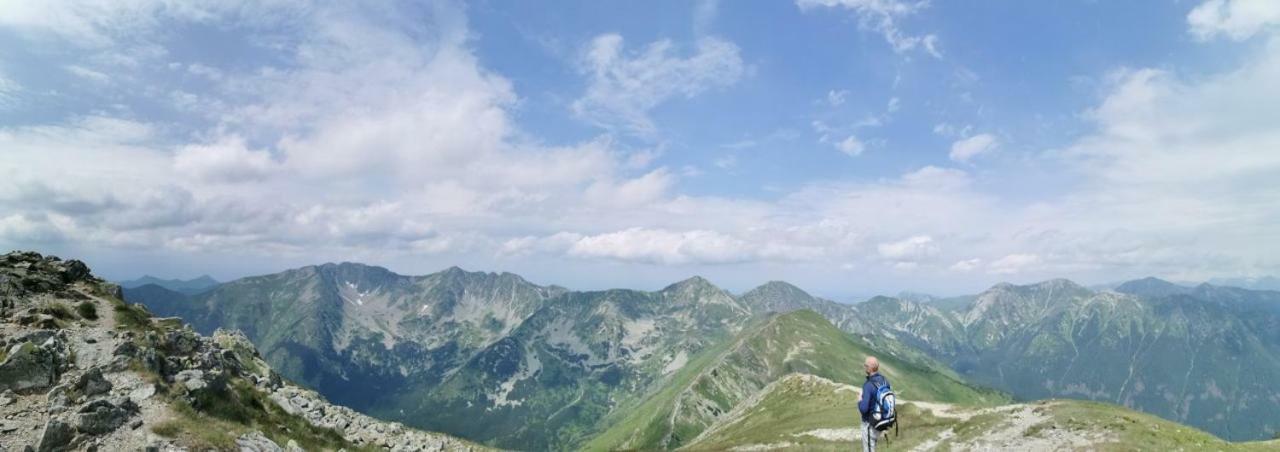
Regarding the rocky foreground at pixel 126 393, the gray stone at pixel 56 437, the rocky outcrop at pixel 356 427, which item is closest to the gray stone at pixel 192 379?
the rocky foreground at pixel 126 393

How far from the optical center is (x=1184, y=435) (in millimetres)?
44594

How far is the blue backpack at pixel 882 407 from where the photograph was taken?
21.1 metres

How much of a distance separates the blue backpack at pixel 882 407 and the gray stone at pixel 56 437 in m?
31.3

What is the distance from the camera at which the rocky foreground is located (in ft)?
81.4

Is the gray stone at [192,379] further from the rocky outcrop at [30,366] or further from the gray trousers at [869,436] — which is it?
the gray trousers at [869,436]

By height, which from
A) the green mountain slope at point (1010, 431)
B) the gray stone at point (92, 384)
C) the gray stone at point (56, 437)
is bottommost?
the green mountain slope at point (1010, 431)

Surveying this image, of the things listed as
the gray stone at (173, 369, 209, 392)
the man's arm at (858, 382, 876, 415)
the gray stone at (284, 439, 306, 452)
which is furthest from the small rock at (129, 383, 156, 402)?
the man's arm at (858, 382, 876, 415)

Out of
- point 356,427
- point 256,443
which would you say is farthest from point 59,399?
point 356,427

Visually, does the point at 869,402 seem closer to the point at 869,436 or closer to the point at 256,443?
the point at 869,436

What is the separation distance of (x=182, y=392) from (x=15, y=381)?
6.52m

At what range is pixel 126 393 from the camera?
29.1 m

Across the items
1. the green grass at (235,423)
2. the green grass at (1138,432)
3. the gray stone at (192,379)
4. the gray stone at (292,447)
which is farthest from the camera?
the green grass at (1138,432)

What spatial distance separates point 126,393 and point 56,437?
256 inches

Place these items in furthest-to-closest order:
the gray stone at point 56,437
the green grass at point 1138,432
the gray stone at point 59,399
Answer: the green grass at point 1138,432 < the gray stone at point 59,399 < the gray stone at point 56,437
